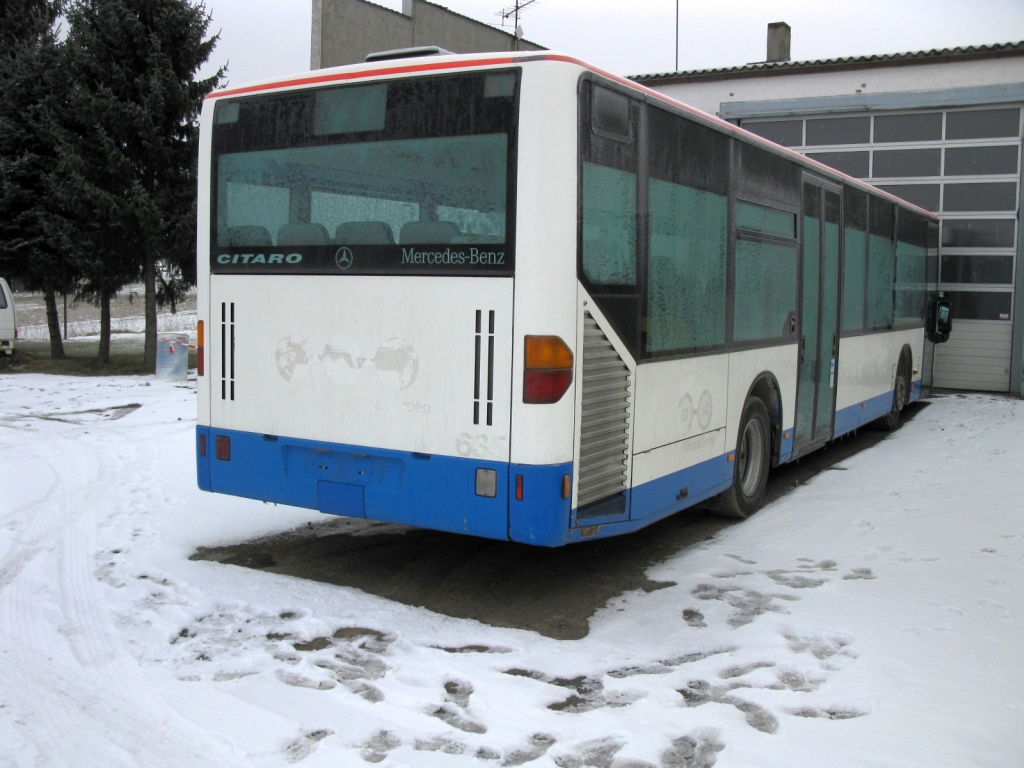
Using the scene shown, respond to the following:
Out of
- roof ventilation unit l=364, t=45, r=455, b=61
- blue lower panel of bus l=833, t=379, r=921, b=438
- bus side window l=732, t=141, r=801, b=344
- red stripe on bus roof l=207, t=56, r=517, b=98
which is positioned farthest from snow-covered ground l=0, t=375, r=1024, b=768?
roof ventilation unit l=364, t=45, r=455, b=61

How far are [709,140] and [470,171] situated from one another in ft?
6.79

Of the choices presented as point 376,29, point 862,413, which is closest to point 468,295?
point 862,413

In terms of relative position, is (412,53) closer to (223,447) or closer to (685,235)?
(685,235)

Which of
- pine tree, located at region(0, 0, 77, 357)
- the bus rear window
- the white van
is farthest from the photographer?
the white van

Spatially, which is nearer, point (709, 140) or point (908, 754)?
point (908, 754)

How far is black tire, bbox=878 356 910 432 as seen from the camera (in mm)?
12328

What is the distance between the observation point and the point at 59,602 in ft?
17.4

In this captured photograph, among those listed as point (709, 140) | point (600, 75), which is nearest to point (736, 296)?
point (709, 140)

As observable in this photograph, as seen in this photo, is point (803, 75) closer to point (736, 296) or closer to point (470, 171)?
point (736, 296)

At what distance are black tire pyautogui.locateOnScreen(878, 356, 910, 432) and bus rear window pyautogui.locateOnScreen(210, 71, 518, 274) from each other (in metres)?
8.71

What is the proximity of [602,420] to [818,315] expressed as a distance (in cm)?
436

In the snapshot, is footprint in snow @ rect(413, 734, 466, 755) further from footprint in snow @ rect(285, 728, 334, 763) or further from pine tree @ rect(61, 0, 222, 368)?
pine tree @ rect(61, 0, 222, 368)

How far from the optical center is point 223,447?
19.7 ft

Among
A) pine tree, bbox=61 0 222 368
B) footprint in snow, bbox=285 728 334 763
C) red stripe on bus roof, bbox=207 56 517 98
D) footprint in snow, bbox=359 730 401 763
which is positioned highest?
pine tree, bbox=61 0 222 368
